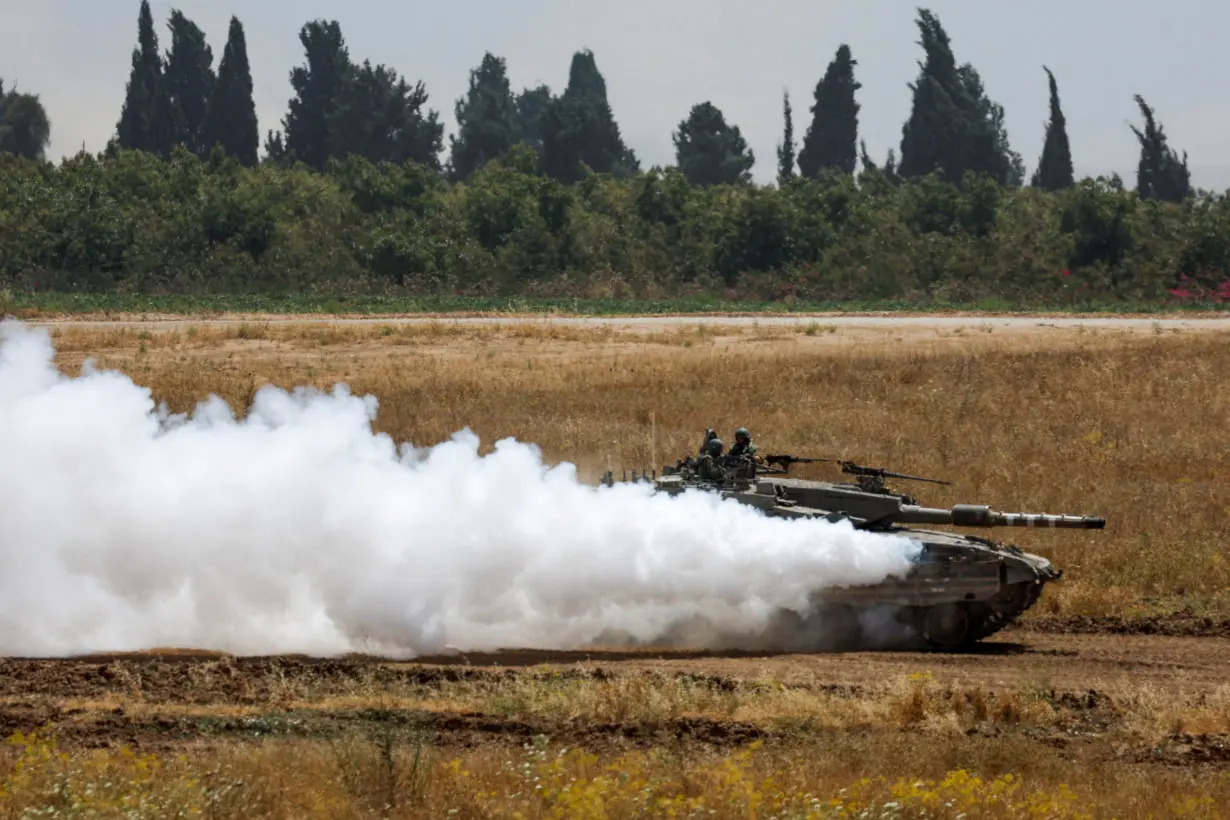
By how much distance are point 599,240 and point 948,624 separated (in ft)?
215

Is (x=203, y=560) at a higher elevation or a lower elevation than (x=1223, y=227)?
lower

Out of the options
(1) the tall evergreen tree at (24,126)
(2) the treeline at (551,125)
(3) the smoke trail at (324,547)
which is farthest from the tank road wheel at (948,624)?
(1) the tall evergreen tree at (24,126)

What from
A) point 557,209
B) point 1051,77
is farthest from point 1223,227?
point 1051,77

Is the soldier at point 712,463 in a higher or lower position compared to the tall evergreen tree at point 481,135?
lower

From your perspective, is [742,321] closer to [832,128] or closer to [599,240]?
[599,240]

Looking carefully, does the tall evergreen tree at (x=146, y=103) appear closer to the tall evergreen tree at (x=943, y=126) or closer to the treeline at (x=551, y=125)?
the treeline at (x=551, y=125)

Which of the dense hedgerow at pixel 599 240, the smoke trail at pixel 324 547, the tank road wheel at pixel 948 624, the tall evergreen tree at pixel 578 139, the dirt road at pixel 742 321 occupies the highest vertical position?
the tall evergreen tree at pixel 578 139

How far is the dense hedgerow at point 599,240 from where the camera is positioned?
81.6m

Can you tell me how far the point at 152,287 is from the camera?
83.2 meters

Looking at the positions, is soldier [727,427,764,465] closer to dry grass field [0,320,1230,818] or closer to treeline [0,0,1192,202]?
dry grass field [0,320,1230,818]

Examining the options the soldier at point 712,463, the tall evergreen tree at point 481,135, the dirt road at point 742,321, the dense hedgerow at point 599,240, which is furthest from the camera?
the tall evergreen tree at point 481,135

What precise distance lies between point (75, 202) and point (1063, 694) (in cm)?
7776

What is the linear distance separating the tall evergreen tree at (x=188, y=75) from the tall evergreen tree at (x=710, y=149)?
3626 centimetres

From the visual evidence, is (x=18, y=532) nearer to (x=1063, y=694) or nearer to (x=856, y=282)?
(x=1063, y=694)
